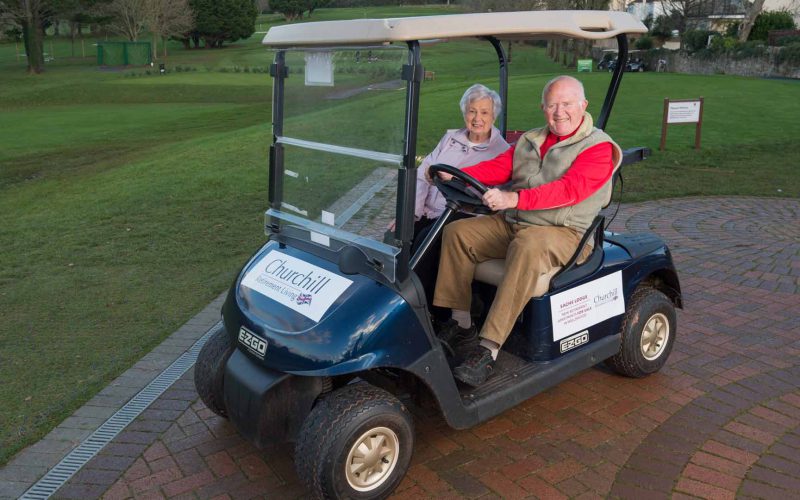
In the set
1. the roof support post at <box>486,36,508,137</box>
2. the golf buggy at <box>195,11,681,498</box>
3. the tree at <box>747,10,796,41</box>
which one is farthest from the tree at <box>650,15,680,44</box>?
the golf buggy at <box>195,11,681,498</box>

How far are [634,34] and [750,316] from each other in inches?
89.6

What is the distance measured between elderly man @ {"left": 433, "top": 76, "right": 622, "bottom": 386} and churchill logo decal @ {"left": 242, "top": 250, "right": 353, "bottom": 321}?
0.59 m

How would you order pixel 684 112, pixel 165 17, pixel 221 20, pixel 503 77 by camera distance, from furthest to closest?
pixel 221 20, pixel 165 17, pixel 684 112, pixel 503 77

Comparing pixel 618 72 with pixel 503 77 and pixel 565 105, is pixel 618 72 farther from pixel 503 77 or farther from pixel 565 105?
pixel 503 77

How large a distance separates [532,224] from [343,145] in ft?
3.07

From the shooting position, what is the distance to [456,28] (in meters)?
2.69

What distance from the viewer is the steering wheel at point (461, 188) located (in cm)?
293

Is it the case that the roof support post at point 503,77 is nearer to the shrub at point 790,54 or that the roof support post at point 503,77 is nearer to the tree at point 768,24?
the shrub at point 790,54

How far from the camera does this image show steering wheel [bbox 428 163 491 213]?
9.62 feet

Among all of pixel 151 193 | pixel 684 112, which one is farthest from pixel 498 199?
pixel 684 112

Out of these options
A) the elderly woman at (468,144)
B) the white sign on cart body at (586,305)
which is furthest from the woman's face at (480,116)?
the white sign on cart body at (586,305)

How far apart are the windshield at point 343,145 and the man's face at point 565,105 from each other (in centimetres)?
84

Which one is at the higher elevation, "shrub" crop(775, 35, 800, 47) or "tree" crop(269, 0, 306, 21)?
"tree" crop(269, 0, 306, 21)

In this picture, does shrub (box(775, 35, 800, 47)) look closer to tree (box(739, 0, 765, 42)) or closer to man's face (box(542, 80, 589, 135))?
tree (box(739, 0, 765, 42))
